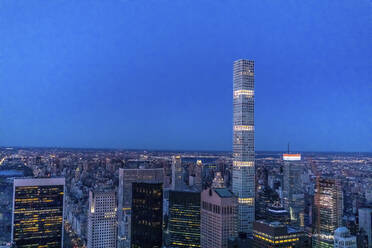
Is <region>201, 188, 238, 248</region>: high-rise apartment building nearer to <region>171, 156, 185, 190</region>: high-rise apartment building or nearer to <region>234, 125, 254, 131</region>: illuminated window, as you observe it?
<region>234, 125, 254, 131</region>: illuminated window

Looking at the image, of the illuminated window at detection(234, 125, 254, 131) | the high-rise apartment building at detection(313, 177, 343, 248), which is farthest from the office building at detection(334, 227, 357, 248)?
the illuminated window at detection(234, 125, 254, 131)

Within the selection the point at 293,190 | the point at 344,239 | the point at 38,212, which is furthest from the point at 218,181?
the point at 38,212

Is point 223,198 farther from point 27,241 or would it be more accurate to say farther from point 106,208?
point 27,241

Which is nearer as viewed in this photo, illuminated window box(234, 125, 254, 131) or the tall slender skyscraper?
the tall slender skyscraper

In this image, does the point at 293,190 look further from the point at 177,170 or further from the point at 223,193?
the point at 177,170

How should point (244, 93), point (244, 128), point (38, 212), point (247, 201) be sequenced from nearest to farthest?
point (38, 212) < point (247, 201) < point (244, 128) < point (244, 93)

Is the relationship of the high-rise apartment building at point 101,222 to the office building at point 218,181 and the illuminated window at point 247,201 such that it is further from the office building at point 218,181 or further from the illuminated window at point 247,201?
the office building at point 218,181

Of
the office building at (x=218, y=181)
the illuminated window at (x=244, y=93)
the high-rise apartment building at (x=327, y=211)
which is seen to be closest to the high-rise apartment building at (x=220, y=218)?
the high-rise apartment building at (x=327, y=211)

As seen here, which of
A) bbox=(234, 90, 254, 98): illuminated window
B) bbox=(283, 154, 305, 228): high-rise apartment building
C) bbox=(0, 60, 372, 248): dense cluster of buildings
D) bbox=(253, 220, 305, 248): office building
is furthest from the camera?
bbox=(234, 90, 254, 98): illuminated window
